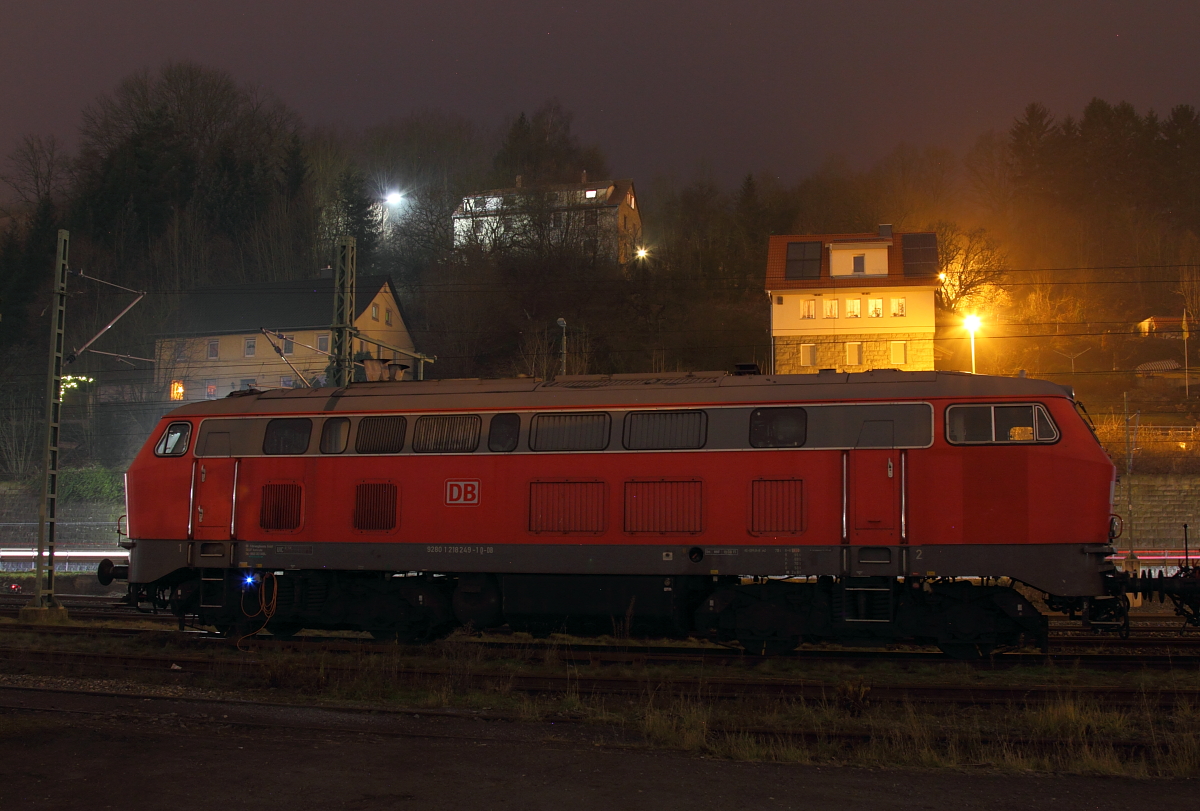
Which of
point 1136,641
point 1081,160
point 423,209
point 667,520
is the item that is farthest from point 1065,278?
point 667,520

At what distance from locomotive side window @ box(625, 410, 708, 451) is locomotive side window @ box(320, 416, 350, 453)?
4.81m

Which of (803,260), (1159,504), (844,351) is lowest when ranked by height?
(1159,504)

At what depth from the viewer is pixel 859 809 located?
273 inches

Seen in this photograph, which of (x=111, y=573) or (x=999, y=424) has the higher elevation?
(x=999, y=424)

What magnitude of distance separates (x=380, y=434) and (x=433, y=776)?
307 inches

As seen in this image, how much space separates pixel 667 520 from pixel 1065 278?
6713 cm

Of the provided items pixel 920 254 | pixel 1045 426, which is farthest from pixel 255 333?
pixel 1045 426

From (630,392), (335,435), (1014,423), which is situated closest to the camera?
(1014,423)

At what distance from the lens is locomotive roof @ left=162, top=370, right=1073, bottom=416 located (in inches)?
505

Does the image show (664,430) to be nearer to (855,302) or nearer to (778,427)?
(778,427)

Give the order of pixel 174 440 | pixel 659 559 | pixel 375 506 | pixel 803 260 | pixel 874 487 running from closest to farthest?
pixel 874 487 < pixel 659 559 < pixel 375 506 < pixel 174 440 < pixel 803 260

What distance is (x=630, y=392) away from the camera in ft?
45.4

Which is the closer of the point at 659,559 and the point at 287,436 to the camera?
the point at 659,559

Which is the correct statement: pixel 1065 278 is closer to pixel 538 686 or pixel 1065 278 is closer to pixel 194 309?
pixel 194 309
